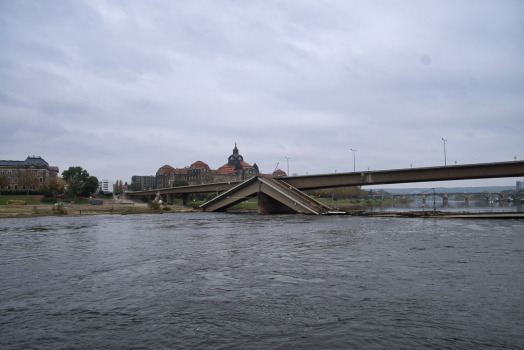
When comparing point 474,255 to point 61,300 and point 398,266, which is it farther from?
point 61,300

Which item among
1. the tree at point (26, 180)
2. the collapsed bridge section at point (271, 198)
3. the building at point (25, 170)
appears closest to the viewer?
the collapsed bridge section at point (271, 198)

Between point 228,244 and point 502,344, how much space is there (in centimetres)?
2183

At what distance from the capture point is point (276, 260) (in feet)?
71.8

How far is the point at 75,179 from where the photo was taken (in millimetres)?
138750

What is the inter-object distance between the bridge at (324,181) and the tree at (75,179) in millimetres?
66212

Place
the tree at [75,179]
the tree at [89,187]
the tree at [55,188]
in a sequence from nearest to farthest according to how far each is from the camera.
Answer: the tree at [55,188]
the tree at [75,179]
the tree at [89,187]

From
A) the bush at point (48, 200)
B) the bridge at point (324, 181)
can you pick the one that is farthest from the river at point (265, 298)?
the bush at point (48, 200)

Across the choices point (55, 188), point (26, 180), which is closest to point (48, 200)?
point (55, 188)

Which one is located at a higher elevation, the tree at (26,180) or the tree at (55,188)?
the tree at (26,180)

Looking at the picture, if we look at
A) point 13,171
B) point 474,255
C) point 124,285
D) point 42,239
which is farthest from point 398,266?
point 13,171

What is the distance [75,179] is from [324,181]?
10410 cm

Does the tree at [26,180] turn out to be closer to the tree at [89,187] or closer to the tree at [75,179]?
the tree at [75,179]

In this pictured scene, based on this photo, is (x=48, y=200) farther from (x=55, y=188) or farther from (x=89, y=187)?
(x=89, y=187)

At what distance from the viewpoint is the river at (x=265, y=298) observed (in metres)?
10.2
